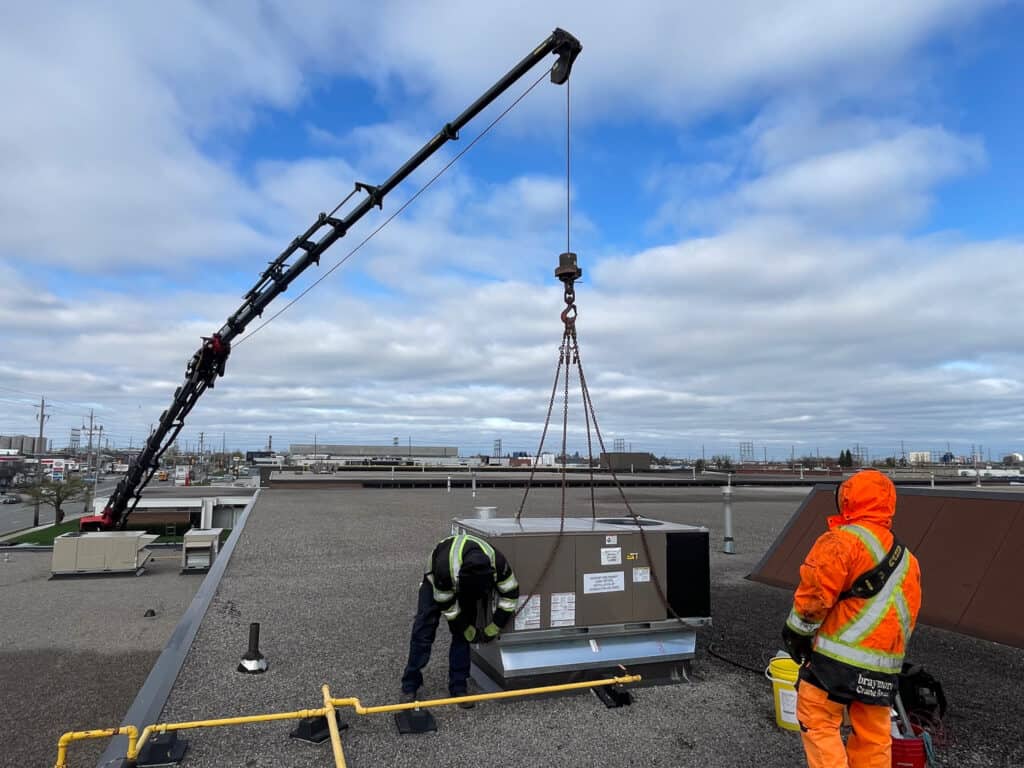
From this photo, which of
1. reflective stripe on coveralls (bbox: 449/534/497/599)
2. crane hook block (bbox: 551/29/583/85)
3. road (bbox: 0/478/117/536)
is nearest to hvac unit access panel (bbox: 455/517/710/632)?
reflective stripe on coveralls (bbox: 449/534/497/599)

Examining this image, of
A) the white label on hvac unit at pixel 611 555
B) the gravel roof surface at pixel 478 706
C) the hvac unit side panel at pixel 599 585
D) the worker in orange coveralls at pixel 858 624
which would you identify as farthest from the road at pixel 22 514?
the worker in orange coveralls at pixel 858 624

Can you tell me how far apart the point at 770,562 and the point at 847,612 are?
21.7ft

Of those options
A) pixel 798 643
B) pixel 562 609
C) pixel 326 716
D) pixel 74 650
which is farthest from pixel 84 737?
pixel 74 650

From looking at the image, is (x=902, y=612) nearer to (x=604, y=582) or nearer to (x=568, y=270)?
(x=604, y=582)

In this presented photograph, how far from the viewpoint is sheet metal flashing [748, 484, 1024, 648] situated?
669cm

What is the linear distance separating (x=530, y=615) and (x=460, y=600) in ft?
2.14

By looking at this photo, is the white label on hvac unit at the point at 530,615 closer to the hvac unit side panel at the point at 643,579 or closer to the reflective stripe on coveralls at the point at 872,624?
the hvac unit side panel at the point at 643,579

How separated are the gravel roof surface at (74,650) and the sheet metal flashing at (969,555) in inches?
394

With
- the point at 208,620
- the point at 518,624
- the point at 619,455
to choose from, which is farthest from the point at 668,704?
the point at 619,455

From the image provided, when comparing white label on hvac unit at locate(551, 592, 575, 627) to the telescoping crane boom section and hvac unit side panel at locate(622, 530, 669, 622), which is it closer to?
hvac unit side panel at locate(622, 530, 669, 622)

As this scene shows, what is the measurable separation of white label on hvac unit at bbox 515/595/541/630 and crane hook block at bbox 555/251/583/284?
2884 mm

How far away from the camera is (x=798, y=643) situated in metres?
3.57

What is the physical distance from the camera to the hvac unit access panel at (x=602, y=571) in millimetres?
5176

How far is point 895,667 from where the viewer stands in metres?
3.37
